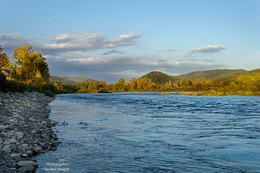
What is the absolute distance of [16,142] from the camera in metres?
7.89

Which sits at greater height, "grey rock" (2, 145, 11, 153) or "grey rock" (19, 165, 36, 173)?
"grey rock" (2, 145, 11, 153)

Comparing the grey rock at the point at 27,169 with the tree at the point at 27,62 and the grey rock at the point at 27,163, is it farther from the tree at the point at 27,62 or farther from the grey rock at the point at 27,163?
the tree at the point at 27,62

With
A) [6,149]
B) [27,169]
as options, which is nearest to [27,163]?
[27,169]

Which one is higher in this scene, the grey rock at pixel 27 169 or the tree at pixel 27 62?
the tree at pixel 27 62

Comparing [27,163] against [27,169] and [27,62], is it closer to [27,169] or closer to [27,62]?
[27,169]

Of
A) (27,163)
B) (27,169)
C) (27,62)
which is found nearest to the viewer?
(27,169)

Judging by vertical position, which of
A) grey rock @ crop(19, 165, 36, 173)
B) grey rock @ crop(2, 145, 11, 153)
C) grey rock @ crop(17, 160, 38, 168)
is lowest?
grey rock @ crop(19, 165, 36, 173)

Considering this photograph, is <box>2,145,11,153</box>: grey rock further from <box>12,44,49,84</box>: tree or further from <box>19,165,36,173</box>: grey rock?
<box>12,44,49,84</box>: tree

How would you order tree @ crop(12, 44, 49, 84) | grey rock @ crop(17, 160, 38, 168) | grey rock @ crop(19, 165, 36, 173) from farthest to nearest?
tree @ crop(12, 44, 49, 84) → grey rock @ crop(17, 160, 38, 168) → grey rock @ crop(19, 165, 36, 173)

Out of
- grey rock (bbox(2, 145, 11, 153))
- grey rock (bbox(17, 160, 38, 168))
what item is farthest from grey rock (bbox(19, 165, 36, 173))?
grey rock (bbox(2, 145, 11, 153))

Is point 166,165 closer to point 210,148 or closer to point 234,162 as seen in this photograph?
point 234,162

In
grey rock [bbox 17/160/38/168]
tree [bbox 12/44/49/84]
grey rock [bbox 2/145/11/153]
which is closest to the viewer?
grey rock [bbox 17/160/38/168]

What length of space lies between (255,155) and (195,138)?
311 cm

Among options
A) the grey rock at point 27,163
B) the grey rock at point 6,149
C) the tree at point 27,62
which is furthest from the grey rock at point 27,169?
the tree at point 27,62
